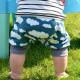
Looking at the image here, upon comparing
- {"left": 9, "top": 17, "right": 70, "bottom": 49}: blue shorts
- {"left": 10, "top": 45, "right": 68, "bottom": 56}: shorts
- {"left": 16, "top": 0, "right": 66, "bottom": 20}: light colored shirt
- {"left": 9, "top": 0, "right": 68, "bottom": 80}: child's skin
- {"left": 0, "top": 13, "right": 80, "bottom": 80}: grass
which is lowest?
{"left": 0, "top": 13, "right": 80, "bottom": 80}: grass

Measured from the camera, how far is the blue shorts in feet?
3.54

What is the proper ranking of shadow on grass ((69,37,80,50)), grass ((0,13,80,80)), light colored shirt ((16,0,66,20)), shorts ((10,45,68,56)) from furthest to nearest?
shadow on grass ((69,37,80,50))
grass ((0,13,80,80))
shorts ((10,45,68,56))
light colored shirt ((16,0,66,20))

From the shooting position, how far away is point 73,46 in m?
2.06

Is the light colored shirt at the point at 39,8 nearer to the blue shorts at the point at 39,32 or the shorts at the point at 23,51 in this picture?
the blue shorts at the point at 39,32

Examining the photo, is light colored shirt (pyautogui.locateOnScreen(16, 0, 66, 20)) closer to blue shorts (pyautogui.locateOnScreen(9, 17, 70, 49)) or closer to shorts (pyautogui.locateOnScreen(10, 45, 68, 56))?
blue shorts (pyautogui.locateOnScreen(9, 17, 70, 49))

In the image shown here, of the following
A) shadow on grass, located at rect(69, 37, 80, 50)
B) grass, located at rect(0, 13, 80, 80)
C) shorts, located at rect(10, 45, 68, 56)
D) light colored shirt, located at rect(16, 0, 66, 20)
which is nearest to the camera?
light colored shirt, located at rect(16, 0, 66, 20)

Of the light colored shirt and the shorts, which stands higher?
the light colored shirt

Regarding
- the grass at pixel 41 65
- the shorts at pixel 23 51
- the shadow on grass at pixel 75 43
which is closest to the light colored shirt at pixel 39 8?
the shorts at pixel 23 51

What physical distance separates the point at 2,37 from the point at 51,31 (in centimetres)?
75

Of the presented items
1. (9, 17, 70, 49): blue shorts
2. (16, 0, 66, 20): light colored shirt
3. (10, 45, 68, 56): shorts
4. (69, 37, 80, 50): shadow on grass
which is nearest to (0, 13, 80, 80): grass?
(69, 37, 80, 50): shadow on grass

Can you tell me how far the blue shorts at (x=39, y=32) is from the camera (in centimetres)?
108

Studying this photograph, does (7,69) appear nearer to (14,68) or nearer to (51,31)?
(14,68)

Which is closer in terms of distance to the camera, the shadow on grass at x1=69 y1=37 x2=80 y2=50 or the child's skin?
the child's skin

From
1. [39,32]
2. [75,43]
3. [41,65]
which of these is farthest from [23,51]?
[75,43]
